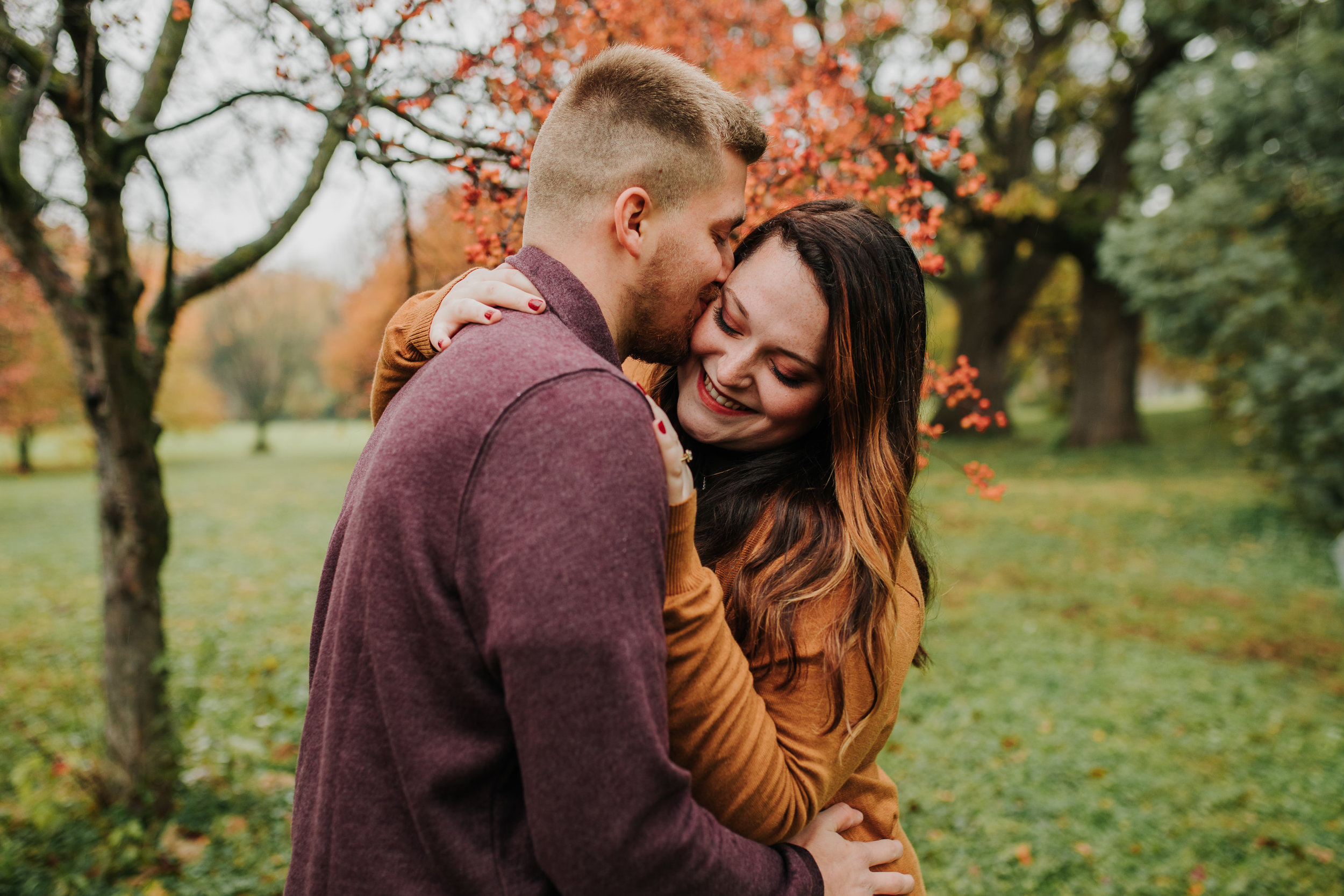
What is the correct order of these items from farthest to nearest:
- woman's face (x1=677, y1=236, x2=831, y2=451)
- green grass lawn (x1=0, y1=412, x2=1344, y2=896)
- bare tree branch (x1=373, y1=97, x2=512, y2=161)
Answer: green grass lawn (x1=0, y1=412, x2=1344, y2=896)
bare tree branch (x1=373, y1=97, x2=512, y2=161)
woman's face (x1=677, y1=236, x2=831, y2=451)

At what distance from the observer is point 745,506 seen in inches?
77.9

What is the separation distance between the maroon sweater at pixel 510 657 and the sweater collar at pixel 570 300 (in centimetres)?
15

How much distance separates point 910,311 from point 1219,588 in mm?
8789

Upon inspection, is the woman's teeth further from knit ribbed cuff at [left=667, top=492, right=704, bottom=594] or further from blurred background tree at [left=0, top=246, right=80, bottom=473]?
blurred background tree at [left=0, top=246, right=80, bottom=473]

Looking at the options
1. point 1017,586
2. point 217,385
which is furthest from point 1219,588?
point 217,385

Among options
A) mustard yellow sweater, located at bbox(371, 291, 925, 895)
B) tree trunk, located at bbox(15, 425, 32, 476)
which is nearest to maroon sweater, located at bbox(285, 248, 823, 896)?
mustard yellow sweater, located at bbox(371, 291, 925, 895)

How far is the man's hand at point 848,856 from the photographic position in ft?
5.24

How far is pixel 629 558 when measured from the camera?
110 centimetres

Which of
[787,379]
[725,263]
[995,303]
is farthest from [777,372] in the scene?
[995,303]

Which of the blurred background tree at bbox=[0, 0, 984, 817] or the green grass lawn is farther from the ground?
the blurred background tree at bbox=[0, 0, 984, 817]

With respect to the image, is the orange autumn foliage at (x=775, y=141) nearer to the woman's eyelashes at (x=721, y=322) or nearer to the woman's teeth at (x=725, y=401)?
the woman's eyelashes at (x=721, y=322)

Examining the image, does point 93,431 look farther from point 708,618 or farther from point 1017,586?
point 1017,586

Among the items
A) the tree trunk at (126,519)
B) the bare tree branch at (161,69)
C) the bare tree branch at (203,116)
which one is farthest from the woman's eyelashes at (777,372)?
the bare tree branch at (161,69)

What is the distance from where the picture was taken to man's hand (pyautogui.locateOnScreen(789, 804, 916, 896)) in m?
1.60
